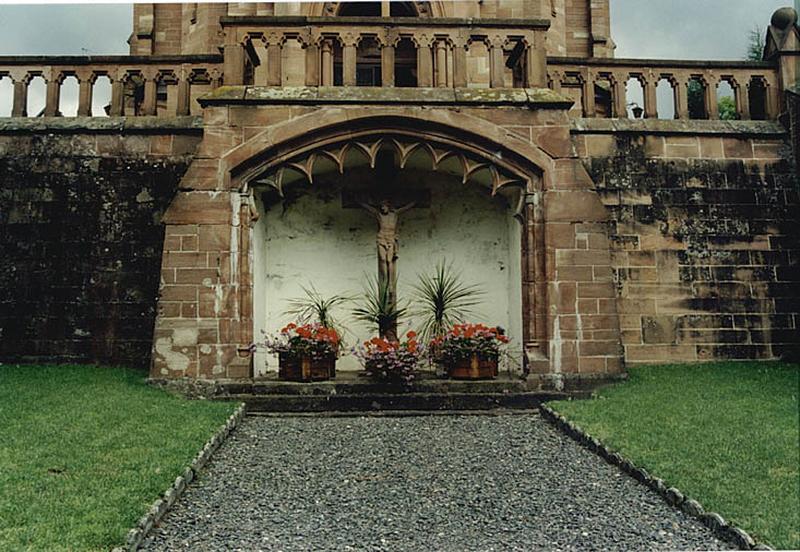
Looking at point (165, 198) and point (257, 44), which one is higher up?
point (257, 44)

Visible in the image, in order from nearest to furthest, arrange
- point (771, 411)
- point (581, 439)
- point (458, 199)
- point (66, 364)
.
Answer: point (771, 411)
point (581, 439)
point (66, 364)
point (458, 199)

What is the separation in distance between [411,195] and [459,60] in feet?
6.34

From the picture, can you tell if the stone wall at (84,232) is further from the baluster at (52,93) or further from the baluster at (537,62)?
the baluster at (537,62)

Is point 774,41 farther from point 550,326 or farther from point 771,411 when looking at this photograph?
point 771,411

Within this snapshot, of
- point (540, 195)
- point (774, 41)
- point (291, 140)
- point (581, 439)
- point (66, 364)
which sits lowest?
point (581, 439)

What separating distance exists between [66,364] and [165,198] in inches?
96.1

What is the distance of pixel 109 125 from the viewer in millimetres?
9688

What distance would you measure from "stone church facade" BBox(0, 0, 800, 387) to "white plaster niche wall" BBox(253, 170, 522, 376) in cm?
3

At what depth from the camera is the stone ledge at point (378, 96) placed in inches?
336

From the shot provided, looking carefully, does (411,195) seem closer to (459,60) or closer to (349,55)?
(459,60)

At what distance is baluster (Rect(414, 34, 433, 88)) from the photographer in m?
8.82

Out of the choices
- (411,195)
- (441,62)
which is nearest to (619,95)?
(441,62)

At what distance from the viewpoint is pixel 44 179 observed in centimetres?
964

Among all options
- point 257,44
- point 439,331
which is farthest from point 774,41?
point 257,44
